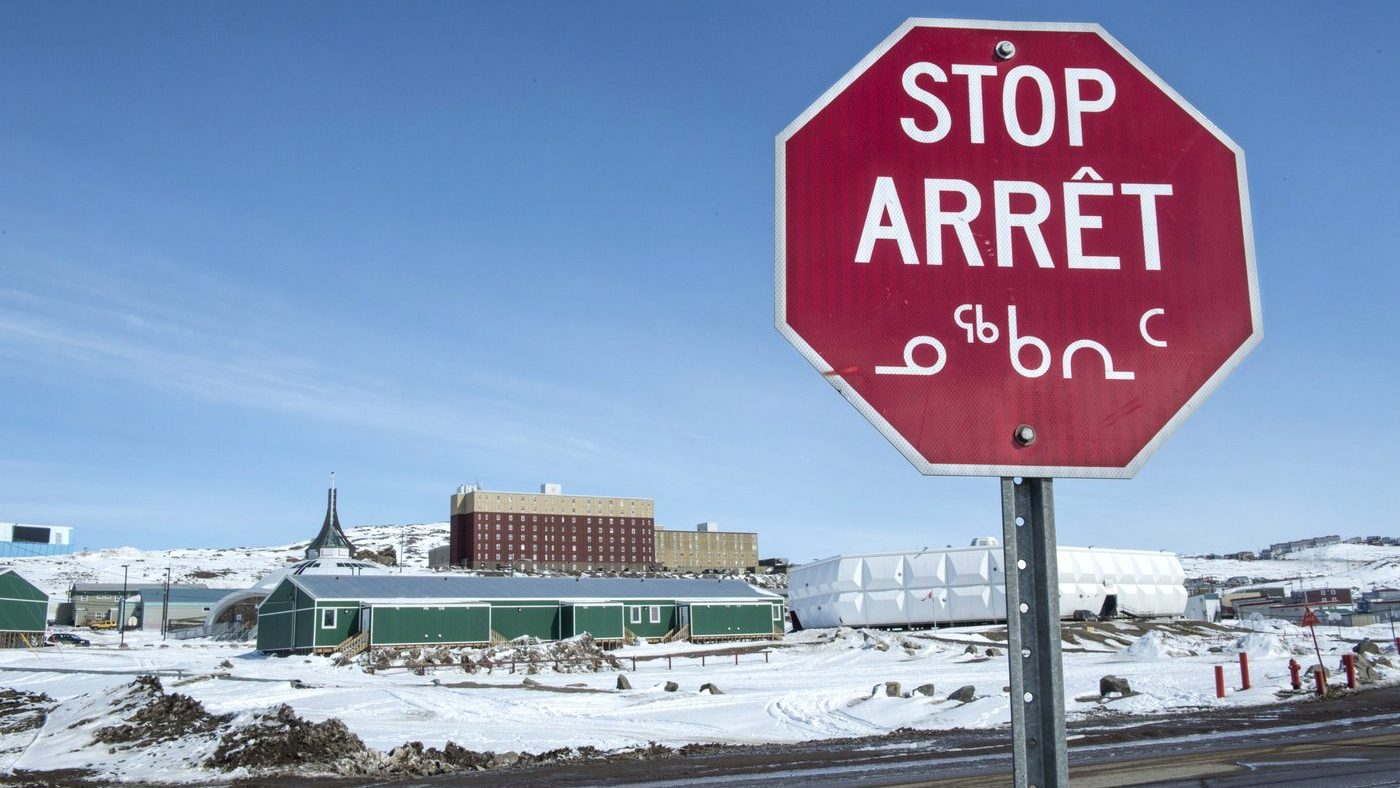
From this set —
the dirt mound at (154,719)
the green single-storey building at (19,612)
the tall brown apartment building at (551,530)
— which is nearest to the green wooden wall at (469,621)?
the green single-storey building at (19,612)

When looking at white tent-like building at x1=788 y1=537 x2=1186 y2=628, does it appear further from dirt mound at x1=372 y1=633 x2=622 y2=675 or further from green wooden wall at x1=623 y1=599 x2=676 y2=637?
dirt mound at x1=372 y1=633 x2=622 y2=675

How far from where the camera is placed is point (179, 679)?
42.0m

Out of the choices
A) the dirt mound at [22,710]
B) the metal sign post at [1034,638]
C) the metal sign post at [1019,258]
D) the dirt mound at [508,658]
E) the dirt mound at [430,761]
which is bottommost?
the dirt mound at [508,658]

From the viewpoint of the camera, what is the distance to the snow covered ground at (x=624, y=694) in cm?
2323

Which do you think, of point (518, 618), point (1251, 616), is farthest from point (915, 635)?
point (1251, 616)

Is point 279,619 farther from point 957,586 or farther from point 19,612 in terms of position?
point 957,586

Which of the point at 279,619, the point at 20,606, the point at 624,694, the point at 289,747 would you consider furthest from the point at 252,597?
the point at 289,747

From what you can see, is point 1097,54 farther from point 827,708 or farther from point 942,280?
point 827,708

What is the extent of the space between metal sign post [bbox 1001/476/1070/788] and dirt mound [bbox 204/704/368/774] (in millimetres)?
19114

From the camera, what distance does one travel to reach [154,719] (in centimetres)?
2362

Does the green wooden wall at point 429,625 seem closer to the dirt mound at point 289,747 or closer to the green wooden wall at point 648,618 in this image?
the green wooden wall at point 648,618

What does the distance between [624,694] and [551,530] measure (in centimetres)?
14593

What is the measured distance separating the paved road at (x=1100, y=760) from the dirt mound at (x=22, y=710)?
15224 millimetres

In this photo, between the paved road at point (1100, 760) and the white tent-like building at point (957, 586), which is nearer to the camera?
the paved road at point (1100, 760)
